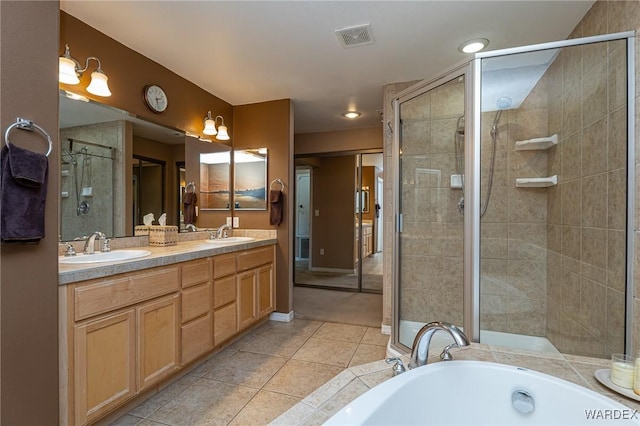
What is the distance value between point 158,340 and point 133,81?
73.7 inches

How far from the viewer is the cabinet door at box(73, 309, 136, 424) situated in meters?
1.43

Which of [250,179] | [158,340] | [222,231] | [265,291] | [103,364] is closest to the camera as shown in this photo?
[103,364]

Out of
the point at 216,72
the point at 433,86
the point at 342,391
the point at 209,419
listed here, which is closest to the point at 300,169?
the point at 216,72

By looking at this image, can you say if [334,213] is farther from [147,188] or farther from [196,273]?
[196,273]

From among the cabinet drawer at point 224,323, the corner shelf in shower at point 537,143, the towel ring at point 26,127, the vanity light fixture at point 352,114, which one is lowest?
the cabinet drawer at point 224,323

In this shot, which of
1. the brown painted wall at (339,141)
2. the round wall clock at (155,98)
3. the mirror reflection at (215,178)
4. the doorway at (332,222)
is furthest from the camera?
the doorway at (332,222)

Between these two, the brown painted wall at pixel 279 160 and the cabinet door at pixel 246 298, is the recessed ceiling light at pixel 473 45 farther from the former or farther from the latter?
the cabinet door at pixel 246 298

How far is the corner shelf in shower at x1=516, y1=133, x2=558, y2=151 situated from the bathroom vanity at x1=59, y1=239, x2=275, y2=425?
2411 mm

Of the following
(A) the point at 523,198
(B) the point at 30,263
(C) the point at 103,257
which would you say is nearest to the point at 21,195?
(B) the point at 30,263

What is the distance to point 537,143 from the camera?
2301 mm

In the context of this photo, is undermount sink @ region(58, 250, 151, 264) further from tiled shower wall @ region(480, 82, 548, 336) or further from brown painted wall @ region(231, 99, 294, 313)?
tiled shower wall @ region(480, 82, 548, 336)

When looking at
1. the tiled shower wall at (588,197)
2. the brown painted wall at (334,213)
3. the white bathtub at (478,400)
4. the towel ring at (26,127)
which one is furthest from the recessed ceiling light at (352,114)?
the white bathtub at (478,400)

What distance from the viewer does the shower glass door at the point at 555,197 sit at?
1.65 m

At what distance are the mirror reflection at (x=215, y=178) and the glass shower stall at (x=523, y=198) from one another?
188 centimetres
